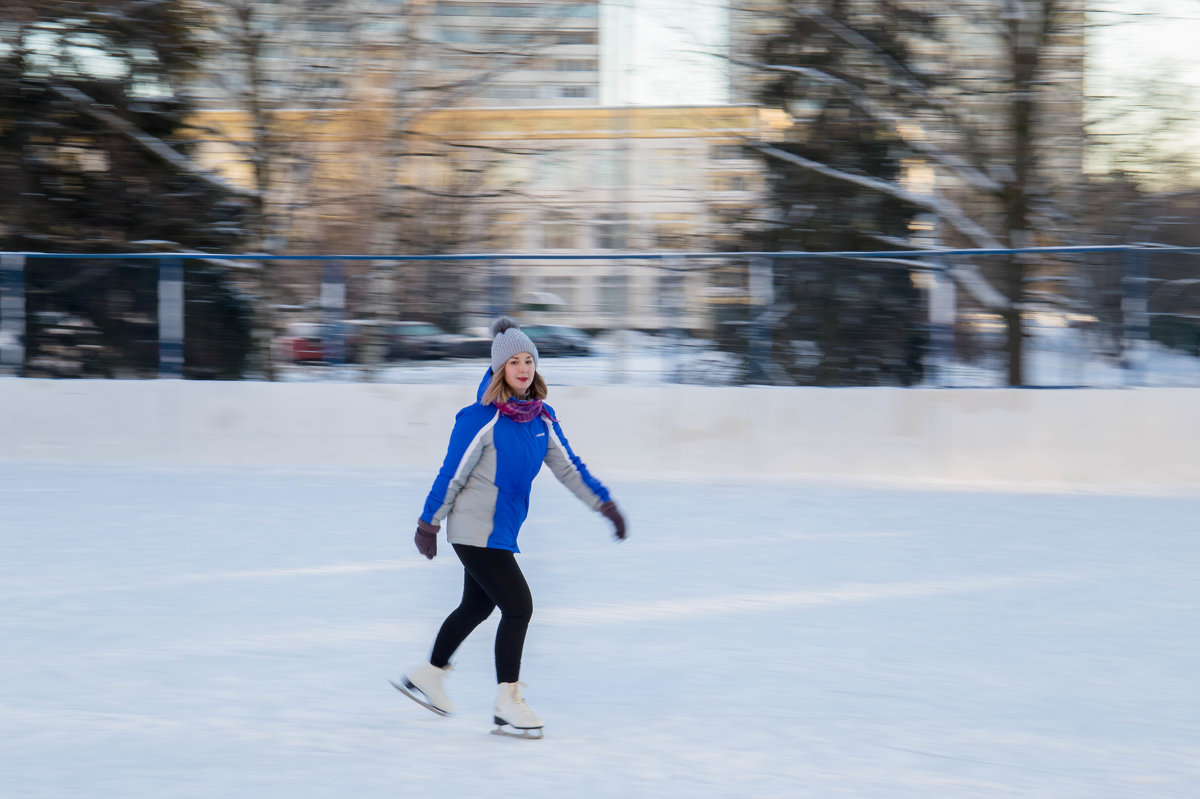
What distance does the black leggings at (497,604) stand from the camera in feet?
12.7

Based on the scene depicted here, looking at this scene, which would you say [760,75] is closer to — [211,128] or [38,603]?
[211,128]

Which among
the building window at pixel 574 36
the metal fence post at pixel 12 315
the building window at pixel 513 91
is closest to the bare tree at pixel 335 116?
the building window at pixel 513 91

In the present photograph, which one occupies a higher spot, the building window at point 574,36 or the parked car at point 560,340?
the building window at point 574,36

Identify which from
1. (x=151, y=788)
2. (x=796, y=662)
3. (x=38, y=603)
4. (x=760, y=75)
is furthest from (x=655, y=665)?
(x=760, y=75)

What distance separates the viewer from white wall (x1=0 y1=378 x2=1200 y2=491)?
Answer: 380 inches

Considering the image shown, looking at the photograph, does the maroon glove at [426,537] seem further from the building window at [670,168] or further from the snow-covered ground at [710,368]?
the building window at [670,168]

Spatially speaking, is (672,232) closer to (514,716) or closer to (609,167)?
(609,167)

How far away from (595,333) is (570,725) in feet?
21.2

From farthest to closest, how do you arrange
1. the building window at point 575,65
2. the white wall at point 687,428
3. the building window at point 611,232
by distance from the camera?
the building window at point 575,65 → the building window at point 611,232 → the white wall at point 687,428

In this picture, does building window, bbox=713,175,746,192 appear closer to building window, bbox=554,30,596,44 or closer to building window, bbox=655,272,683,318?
building window, bbox=554,30,596,44

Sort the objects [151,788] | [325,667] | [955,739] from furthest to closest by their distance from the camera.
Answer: [325,667], [955,739], [151,788]

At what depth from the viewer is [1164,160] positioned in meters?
13.0

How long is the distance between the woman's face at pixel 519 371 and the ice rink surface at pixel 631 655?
3.62ft

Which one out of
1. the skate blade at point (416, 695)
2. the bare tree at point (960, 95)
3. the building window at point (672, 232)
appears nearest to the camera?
the skate blade at point (416, 695)
